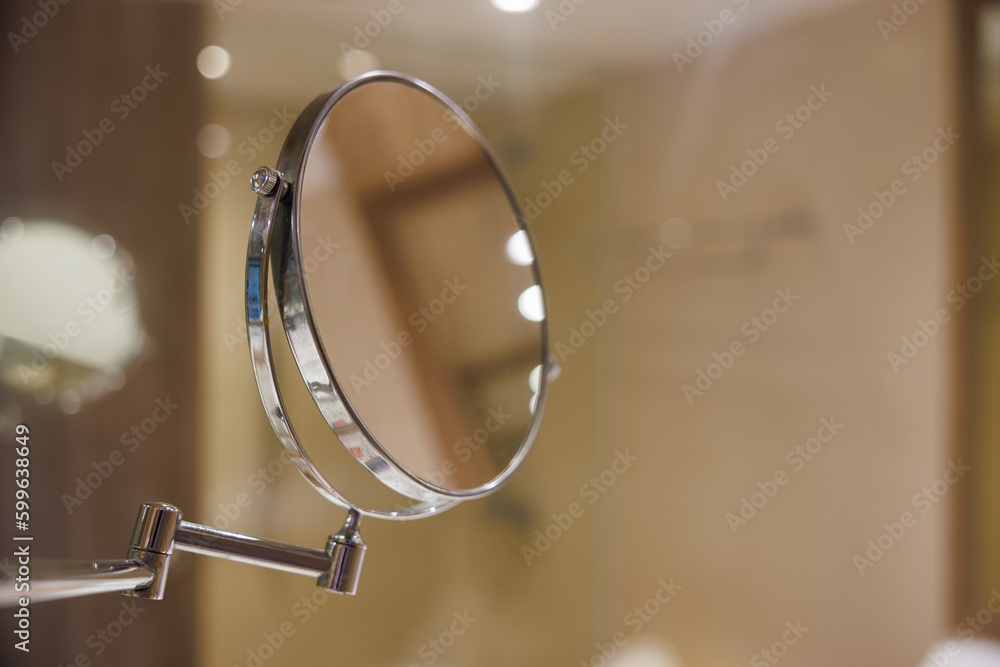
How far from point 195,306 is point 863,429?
3.16 feet

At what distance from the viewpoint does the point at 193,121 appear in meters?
0.85

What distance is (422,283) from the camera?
1.56ft

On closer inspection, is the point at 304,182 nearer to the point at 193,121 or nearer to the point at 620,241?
the point at 193,121
